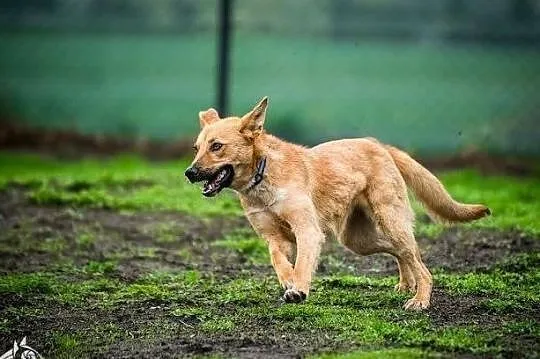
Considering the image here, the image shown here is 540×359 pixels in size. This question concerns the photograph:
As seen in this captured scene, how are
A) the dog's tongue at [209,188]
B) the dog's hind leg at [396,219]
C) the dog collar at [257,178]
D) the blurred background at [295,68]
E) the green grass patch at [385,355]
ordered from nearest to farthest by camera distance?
→ the green grass patch at [385,355]
the dog's tongue at [209,188]
the dog collar at [257,178]
the dog's hind leg at [396,219]
the blurred background at [295,68]

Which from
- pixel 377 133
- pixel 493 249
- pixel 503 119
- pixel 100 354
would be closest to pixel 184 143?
pixel 377 133

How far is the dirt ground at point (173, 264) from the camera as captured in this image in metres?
7.80

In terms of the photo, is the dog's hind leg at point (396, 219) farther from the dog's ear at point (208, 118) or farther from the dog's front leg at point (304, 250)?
the dog's ear at point (208, 118)

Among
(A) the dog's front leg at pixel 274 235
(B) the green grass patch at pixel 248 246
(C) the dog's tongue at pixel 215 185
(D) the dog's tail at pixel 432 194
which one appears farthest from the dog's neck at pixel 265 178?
(B) the green grass patch at pixel 248 246

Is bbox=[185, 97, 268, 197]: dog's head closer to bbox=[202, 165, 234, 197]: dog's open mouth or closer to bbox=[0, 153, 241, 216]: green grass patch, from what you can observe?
bbox=[202, 165, 234, 197]: dog's open mouth

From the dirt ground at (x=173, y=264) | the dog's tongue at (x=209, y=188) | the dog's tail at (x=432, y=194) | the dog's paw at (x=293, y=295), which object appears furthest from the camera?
the dog's tail at (x=432, y=194)

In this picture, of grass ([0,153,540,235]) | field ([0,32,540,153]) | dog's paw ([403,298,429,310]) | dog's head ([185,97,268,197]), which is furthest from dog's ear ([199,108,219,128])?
field ([0,32,540,153])

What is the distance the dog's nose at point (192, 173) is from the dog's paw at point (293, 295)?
42.5 inches

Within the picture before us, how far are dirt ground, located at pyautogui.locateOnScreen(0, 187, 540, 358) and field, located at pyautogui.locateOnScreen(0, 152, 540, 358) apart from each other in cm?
2

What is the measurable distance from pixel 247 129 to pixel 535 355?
2.82 m

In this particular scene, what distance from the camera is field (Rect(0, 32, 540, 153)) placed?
17.6m

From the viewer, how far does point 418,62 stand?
1862 centimetres

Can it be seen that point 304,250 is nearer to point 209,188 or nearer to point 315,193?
point 315,193

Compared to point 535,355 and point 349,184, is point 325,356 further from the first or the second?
point 349,184
